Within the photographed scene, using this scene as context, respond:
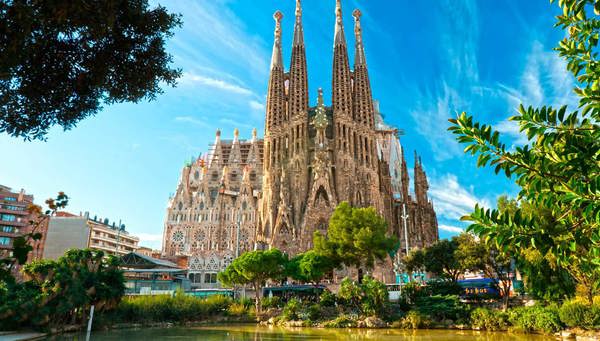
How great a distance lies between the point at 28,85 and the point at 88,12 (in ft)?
7.33

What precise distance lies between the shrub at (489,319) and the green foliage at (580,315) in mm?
3318

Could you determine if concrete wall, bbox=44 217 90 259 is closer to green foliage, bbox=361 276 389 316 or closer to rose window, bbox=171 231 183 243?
rose window, bbox=171 231 183 243

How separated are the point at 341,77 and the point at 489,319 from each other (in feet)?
131

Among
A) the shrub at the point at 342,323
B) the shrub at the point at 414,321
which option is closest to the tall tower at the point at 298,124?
the shrub at the point at 342,323

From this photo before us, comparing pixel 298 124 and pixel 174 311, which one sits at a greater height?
pixel 298 124

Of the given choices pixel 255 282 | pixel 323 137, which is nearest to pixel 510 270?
pixel 255 282

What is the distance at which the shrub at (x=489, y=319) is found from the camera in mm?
18812

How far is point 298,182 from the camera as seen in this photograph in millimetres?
47969

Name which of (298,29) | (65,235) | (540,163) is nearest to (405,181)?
(298,29)

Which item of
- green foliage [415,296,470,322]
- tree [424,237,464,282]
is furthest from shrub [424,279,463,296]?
tree [424,237,464,282]

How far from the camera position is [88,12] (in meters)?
6.81

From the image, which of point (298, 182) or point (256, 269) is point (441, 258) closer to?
point (256, 269)

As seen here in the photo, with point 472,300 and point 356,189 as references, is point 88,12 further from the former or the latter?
point 356,189

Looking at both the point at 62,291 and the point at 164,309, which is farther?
the point at 164,309
